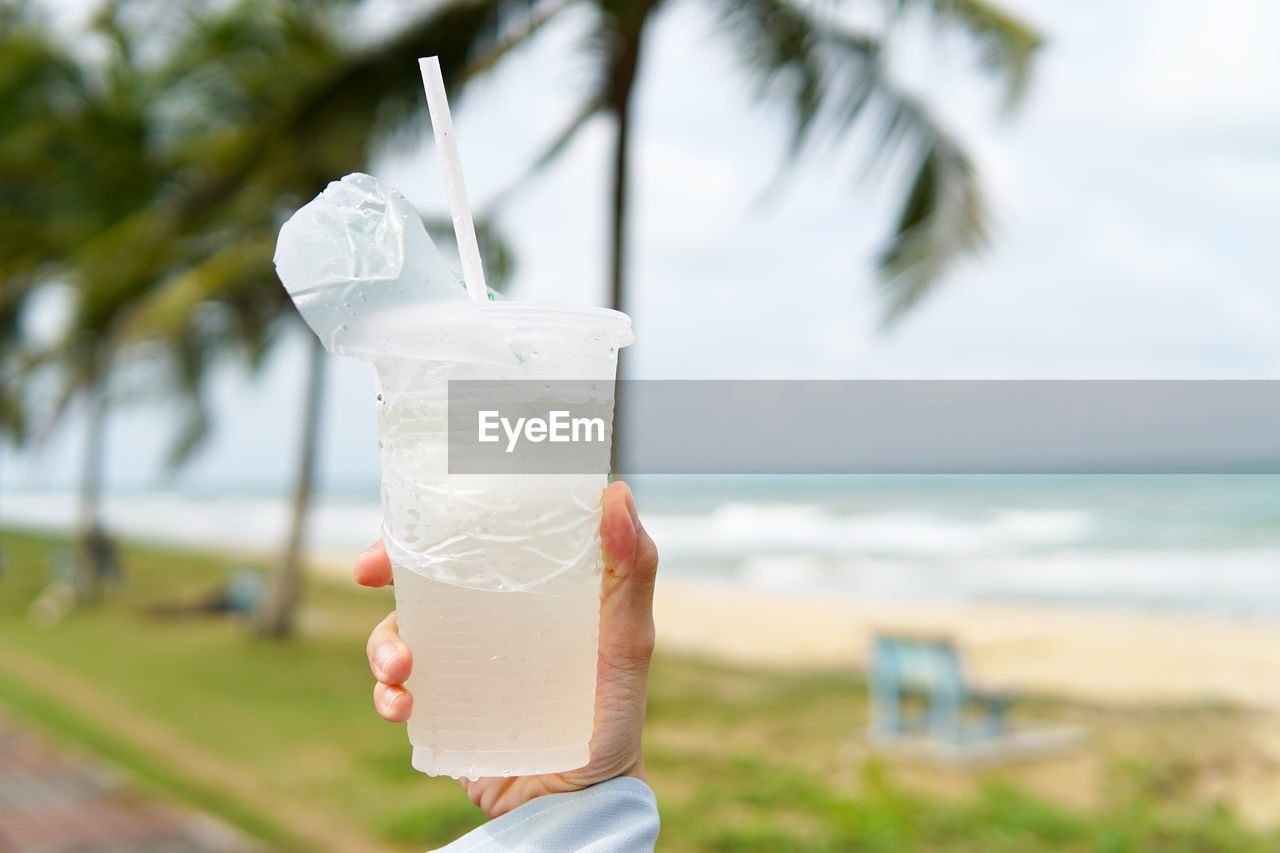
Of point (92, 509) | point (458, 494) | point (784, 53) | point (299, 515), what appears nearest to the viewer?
point (458, 494)

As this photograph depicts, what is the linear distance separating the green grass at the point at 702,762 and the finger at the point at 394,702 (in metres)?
4.72

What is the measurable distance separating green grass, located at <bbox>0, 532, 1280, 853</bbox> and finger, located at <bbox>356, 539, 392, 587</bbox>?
4.64 metres

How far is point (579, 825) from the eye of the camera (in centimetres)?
135

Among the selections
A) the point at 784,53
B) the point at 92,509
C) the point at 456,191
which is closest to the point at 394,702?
the point at 456,191

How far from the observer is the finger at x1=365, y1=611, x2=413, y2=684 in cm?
131

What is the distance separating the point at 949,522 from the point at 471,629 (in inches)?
1139

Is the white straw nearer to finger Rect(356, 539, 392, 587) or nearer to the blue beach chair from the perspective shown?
finger Rect(356, 539, 392, 587)

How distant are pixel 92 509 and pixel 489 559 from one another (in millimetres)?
20109

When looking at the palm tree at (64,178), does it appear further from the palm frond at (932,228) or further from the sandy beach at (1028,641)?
the sandy beach at (1028,641)

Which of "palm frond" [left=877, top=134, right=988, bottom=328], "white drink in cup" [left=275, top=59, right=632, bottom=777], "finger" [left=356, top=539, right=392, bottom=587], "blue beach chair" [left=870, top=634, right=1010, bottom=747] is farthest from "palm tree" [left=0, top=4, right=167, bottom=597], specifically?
"white drink in cup" [left=275, top=59, right=632, bottom=777]

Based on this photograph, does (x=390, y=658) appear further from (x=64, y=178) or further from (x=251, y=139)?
(x=64, y=178)

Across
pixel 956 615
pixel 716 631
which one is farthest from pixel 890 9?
Answer: pixel 956 615

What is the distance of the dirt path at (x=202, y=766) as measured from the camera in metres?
5.80

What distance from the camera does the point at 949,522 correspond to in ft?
94.9
